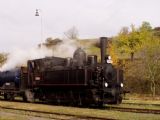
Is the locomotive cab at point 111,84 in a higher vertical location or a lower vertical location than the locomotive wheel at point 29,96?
higher

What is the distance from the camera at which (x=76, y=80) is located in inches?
963

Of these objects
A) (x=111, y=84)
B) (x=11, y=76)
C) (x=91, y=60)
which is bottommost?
(x=111, y=84)

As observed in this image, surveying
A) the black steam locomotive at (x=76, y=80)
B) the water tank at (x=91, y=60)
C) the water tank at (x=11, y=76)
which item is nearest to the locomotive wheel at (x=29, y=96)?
the black steam locomotive at (x=76, y=80)

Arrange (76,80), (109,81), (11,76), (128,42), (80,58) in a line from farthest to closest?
(128,42), (11,76), (80,58), (76,80), (109,81)

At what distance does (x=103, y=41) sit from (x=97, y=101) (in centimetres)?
368

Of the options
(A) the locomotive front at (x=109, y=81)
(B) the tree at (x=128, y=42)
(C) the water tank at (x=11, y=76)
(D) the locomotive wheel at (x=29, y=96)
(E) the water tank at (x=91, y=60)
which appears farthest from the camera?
(B) the tree at (x=128, y=42)

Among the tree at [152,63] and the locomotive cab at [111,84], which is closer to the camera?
the locomotive cab at [111,84]

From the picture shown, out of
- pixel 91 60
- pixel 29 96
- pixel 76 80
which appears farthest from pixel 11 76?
pixel 91 60

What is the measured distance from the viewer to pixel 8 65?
117 ft

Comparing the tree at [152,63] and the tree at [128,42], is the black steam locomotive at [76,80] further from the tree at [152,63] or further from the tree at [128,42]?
the tree at [128,42]

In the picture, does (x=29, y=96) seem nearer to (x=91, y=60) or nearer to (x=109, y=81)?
(x=91, y=60)

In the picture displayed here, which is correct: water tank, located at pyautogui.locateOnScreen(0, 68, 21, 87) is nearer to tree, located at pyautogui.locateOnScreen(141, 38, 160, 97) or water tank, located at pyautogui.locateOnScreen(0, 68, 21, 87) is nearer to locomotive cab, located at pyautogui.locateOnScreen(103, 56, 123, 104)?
locomotive cab, located at pyautogui.locateOnScreen(103, 56, 123, 104)

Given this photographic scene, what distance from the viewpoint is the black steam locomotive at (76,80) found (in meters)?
23.7

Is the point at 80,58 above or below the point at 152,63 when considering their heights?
below
